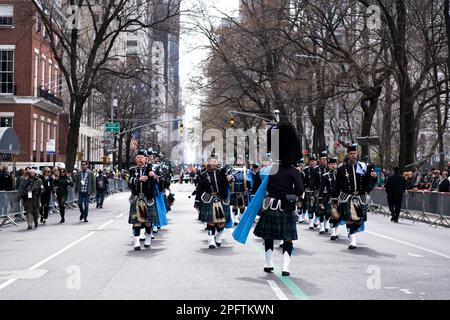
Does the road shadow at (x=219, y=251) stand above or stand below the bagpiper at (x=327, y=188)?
below

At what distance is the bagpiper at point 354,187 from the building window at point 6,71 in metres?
36.7

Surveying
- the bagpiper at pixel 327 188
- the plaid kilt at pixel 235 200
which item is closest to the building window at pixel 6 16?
the plaid kilt at pixel 235 200

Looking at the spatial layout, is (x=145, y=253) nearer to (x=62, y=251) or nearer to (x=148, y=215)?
(x=148, y=215)

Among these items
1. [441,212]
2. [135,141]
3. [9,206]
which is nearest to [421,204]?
[441,212]

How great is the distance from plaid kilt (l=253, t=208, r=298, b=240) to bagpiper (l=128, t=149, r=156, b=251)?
3.99 metres

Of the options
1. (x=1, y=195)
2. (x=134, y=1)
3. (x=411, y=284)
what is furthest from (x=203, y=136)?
(x=411, y=284)

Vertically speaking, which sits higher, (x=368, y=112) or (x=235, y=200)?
(x=368, y=112)

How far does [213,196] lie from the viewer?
50.8 feet

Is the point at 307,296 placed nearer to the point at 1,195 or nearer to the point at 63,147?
the point at 1,195

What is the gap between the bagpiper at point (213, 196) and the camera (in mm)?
15289

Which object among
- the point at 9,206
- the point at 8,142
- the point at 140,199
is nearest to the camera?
the point at 140,199

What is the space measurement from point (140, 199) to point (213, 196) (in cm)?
149

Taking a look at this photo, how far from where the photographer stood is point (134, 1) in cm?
4059

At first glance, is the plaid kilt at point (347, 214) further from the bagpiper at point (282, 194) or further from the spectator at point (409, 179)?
the spectator at point (409, 179)
